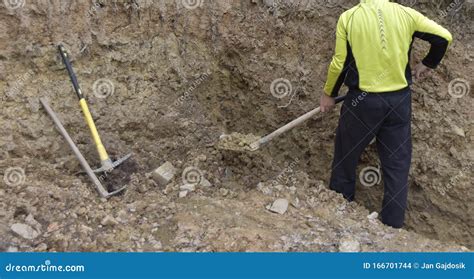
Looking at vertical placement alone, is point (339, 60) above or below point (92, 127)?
above

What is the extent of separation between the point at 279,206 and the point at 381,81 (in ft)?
3.90

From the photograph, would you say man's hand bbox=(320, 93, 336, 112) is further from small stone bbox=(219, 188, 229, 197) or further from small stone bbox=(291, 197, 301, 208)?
small stone bbox=(219, 188, 229, 197)

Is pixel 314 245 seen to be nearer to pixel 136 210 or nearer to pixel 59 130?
pixel 136 210

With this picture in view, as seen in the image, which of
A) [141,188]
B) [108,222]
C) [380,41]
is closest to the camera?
[108,222]

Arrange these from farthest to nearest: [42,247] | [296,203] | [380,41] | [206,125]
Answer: [206,125], [296,203], [380,41], [42,247]

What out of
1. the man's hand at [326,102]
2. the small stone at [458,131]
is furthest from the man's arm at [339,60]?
the small stone at [458,131]

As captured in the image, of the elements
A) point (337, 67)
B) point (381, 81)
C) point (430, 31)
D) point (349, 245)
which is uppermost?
point (430, 31)

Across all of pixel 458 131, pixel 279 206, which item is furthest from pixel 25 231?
pixel 458 131

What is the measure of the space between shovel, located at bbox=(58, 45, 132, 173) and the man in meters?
1.76

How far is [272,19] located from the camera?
4.66m

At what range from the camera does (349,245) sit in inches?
133

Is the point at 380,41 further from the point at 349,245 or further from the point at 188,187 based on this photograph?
the point at 188,187

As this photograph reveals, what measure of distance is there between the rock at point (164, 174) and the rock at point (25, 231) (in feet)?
3.50

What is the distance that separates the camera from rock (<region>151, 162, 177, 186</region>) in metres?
4.12
